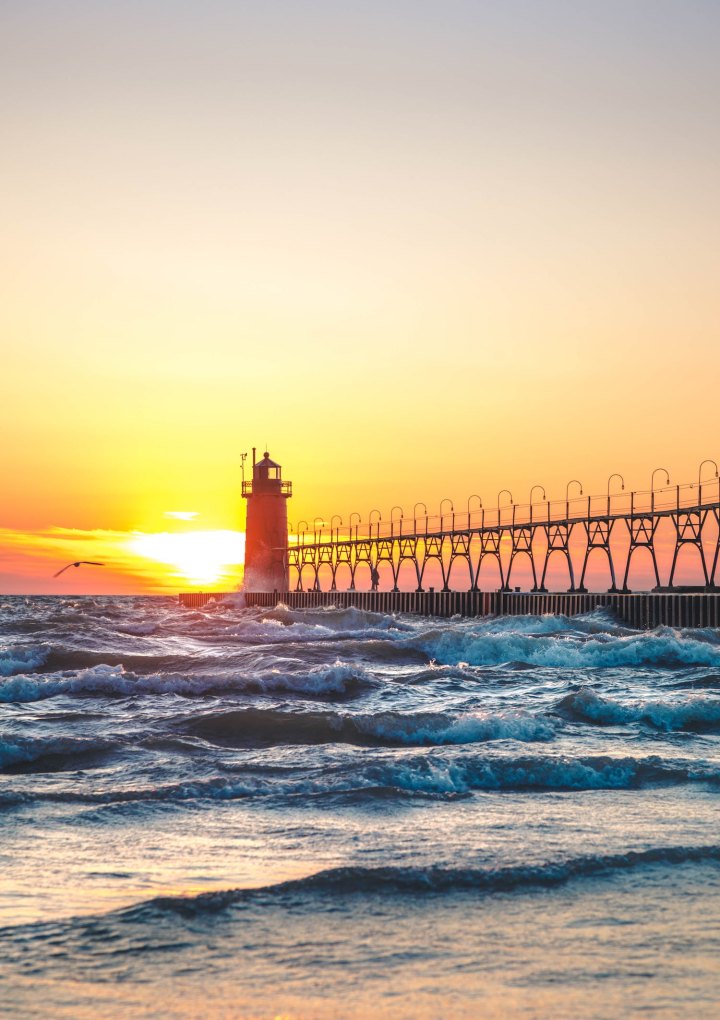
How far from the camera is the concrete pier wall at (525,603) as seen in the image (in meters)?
39.2

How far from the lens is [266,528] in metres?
69.2

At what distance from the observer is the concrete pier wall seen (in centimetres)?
3919

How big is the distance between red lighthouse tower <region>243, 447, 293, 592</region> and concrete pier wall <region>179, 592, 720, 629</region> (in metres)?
1.23

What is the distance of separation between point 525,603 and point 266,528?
23.6 metres

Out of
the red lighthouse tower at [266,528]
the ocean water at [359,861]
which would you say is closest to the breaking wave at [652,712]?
the ocean water at [359,861]

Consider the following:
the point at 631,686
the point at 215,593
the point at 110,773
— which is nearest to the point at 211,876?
the point at 110,773

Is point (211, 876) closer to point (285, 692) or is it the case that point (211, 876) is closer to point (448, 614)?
point (285, 692)

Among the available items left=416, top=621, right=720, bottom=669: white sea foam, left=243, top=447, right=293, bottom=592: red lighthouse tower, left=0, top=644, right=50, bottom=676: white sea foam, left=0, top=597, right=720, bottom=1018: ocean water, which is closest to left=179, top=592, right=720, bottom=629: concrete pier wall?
left=243, top=447, right=293, bottom=592: red lighthouse tower

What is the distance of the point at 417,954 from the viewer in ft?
15.1

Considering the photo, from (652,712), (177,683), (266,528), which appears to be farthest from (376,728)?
(266,528)

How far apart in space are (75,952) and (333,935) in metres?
1.17

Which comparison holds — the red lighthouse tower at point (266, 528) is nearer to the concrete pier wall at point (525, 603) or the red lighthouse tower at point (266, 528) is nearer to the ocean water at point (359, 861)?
the concrete pier wall at point (525, 603)

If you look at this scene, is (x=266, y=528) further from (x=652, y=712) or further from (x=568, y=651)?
(x=652, y=712)

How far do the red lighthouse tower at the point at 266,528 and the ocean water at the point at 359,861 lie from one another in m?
54.1
